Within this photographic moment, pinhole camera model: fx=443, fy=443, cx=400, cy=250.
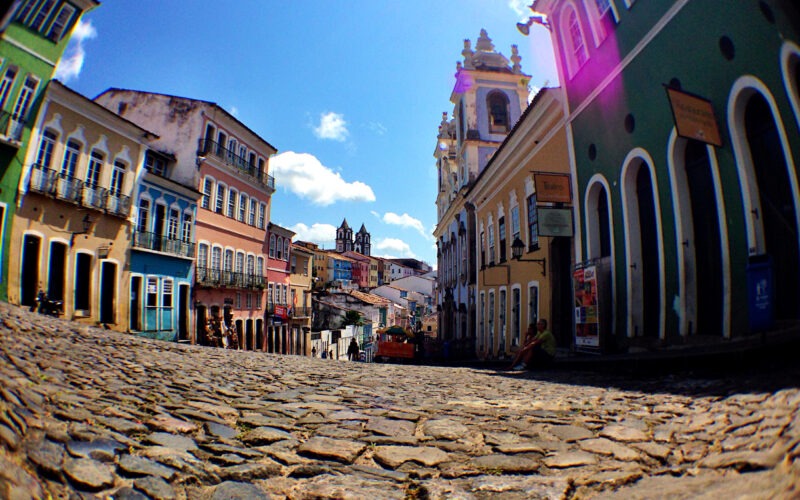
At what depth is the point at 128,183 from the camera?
1922cm

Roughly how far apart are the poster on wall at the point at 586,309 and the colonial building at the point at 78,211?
16.5 m

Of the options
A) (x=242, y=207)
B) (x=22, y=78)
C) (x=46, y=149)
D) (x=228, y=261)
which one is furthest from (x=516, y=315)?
(x=242, y=207)

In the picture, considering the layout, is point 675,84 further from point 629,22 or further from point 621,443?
point 621,443

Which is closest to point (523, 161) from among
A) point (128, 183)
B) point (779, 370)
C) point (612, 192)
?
point (612, 192)

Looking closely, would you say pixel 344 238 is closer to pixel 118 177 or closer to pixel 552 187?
pixel 118 177

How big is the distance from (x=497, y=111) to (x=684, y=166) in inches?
801

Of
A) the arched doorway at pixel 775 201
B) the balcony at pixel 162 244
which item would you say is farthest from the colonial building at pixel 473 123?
the arched doorway at pixel 775 201

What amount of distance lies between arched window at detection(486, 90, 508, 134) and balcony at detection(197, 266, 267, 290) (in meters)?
17.4

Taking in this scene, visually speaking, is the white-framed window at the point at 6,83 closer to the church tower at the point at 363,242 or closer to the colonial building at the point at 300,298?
the colonial building at the point at 300,298

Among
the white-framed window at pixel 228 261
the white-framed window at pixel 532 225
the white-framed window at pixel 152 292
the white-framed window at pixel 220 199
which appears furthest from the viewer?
the white-framed window at pixel 228 261

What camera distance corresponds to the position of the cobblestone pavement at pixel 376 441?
6.60 ft

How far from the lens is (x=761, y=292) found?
5.25 m

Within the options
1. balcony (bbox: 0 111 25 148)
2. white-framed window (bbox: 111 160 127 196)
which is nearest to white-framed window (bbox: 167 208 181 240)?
white-framed window (bbox: 111 160 127 196)

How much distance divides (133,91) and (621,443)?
97.2 feet
